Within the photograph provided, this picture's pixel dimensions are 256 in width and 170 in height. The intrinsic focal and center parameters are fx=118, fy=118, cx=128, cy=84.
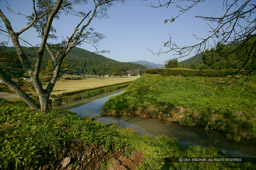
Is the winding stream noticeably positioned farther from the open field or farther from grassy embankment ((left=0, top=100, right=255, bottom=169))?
the open field

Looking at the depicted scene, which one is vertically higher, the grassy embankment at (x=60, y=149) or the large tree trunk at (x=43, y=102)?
the large tree trunk at (x=43, y=102)

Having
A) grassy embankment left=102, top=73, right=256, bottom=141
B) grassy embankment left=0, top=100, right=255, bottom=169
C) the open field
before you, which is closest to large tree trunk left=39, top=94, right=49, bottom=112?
grassy embankment left=0, top=100, right=255, bottom=169

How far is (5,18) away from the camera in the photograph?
375 centimetres

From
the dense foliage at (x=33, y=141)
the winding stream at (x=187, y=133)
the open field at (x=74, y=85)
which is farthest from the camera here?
the open field at (x=74, y=85)

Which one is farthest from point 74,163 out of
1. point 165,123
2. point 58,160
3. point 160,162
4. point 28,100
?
point 165,123

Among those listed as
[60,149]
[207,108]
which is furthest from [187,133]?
[60,149]

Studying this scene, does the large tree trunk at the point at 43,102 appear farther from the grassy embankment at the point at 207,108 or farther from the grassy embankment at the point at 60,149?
the grassy embankment at the point at 207,108

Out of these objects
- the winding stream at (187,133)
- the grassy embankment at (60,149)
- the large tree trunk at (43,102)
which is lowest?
the winding stream at (187,133)

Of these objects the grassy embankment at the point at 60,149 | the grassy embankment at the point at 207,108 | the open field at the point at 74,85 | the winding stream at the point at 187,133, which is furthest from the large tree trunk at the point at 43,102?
the open field at the point at 74,85

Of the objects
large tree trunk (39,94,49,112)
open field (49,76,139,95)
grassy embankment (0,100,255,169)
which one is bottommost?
open field (49,76,139,95)

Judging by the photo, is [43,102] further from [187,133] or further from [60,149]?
[187,133]

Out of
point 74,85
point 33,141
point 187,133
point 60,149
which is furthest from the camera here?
point 74,85

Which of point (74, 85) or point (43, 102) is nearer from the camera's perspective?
point (43, 102)

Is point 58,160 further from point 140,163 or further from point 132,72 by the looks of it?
point 132,72
